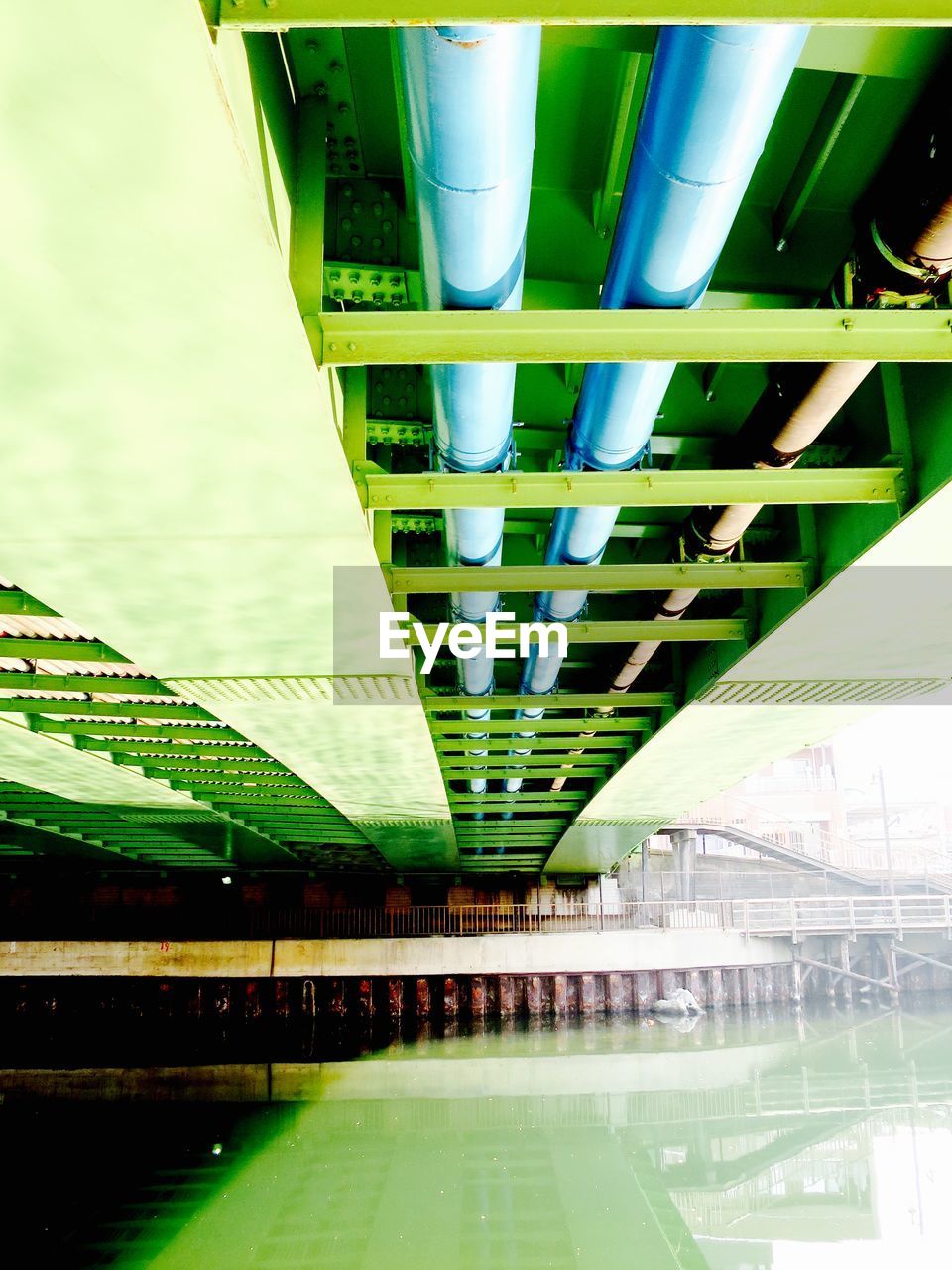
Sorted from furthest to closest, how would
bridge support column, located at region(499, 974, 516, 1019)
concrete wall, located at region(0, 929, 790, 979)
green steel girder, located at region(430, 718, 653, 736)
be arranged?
1. bridge support column, located at region(499, 974, 516, 1019)
2. concrete wall, located at region(0, 929, 790, 979)
3. green steel girder, located at region(430, 718, 653, 736)

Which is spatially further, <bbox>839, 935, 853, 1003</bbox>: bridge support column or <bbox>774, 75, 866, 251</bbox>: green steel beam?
<bbox>839, 935, 853, 1003</bbox>: bridge support column

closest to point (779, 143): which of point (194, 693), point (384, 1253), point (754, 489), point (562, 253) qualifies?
point (562, 253)

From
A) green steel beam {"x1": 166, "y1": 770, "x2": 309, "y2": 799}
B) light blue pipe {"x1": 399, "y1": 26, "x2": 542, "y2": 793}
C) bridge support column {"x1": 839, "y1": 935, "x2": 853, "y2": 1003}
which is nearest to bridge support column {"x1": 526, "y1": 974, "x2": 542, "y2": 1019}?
bridge support column {"x1": 839, "y1": 935, "x2": 853, "y2": 1003}

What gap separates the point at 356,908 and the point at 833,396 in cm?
2387

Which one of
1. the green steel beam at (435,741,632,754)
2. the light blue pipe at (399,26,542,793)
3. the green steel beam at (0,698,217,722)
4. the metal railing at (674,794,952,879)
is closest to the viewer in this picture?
the light blue pipe at (399,26,542,793)

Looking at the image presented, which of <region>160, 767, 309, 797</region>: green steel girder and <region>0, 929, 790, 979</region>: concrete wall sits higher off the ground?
<region>160, 767, 309, 797</region>: green steel girder

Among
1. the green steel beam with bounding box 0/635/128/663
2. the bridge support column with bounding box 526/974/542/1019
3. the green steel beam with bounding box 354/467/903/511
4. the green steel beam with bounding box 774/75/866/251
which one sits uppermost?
the green steel beam with bounding box 774/75/866/251

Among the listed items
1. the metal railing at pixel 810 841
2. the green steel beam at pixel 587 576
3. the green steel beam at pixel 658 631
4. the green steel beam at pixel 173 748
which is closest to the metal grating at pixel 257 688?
the green steel beam at pixel 658 631

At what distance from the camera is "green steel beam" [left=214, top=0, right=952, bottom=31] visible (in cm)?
143

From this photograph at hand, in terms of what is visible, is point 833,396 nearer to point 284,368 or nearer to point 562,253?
point 562,253

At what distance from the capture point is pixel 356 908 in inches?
973

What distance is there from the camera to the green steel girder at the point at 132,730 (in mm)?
7633

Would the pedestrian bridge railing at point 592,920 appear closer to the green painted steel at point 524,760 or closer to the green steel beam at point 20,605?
the green painted steel at point 524,760

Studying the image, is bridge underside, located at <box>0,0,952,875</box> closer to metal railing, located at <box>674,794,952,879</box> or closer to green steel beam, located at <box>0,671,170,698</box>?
green steel beam, located at <box>0,671,170,698</box>
